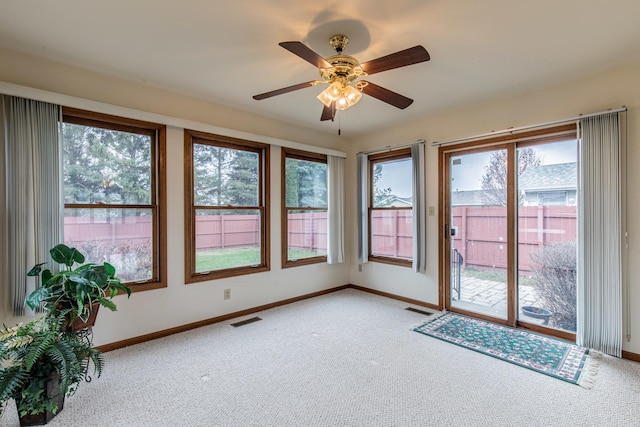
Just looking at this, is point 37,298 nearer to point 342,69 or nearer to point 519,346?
point 342,69

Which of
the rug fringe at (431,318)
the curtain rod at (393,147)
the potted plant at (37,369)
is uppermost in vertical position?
the curtain rod at (393,147)

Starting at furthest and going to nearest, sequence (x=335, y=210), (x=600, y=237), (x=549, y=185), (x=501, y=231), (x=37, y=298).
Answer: (x=335, y=210), (x=501, y=231), (x=549, y=185), (x=600, y=237), (x=37, y=298)

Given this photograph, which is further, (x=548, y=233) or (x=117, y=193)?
(x=548, y=233)

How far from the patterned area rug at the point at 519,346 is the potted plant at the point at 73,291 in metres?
2.96

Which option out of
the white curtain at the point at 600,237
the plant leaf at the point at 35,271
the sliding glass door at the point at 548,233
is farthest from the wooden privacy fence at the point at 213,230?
the white curtain at the point at 600,237

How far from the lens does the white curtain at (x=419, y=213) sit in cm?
417

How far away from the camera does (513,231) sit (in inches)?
137

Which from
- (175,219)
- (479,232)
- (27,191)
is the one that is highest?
(27,191)

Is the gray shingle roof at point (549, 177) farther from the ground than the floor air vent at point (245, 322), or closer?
farther from the ground

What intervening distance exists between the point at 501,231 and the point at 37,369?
13.7 ft

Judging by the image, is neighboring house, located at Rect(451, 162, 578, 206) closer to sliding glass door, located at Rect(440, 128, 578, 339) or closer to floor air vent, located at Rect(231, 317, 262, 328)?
sliding glass door, located at Rect(440, 128, 578, 339)

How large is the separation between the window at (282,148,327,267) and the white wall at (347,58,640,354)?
0.58 metres

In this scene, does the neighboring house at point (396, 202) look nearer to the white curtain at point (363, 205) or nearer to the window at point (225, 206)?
the white curtain at point (363, 205)

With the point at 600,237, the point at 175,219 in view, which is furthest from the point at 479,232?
the point at 175,219
